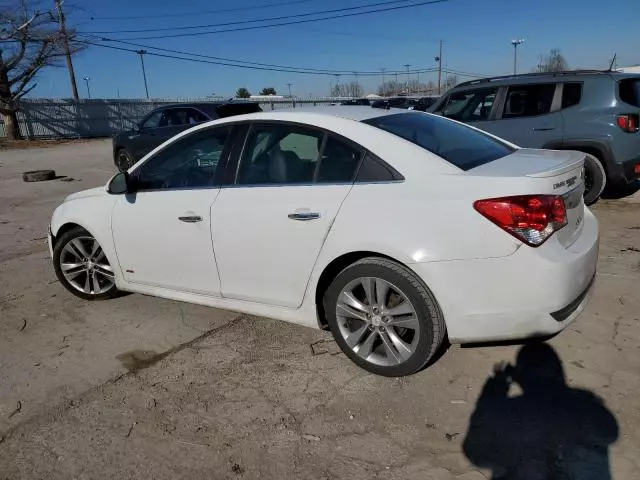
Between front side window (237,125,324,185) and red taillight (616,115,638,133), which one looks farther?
red taillight (616,115,638,133)

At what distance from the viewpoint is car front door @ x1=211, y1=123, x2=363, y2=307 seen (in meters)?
3.02

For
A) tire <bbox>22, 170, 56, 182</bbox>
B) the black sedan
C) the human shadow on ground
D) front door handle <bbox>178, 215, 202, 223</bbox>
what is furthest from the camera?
tire <bbox>22, 170, 56, 182</bbox>

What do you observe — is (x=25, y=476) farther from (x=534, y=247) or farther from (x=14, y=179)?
(x=14, y=179)

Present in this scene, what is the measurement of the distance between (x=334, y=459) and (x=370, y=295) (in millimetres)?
918

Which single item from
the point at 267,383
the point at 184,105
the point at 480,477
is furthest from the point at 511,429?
the point at 184,105

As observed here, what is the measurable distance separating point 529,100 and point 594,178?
1.47 meters

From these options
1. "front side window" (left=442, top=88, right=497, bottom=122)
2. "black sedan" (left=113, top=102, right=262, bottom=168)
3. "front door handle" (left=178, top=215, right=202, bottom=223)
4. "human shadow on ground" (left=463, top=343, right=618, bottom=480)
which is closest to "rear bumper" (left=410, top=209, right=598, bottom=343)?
"human shadow on ground" (left=463, top=343, right=618, bottom=480)

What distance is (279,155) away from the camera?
3340 mm

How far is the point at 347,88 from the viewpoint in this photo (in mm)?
90625

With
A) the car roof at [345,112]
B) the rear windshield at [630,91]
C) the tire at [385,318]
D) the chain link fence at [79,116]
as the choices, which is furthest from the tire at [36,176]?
the chain link fence at [79,116]

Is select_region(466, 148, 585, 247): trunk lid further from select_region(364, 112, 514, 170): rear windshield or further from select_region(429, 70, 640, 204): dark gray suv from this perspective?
select_region(429, 70, 640, 204): dark gray suv

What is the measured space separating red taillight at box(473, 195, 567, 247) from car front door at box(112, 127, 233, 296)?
1809 mm

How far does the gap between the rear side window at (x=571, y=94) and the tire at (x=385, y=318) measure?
5.44 m

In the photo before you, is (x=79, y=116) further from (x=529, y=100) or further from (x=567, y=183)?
(x=567, y=183)
